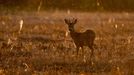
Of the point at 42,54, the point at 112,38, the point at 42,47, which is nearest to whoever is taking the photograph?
the point at 42,54

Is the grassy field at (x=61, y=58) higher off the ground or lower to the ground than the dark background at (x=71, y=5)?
higher

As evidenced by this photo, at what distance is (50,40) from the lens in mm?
25109

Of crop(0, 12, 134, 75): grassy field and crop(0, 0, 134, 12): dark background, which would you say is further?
crop(0, 0, 134, 12): dark background

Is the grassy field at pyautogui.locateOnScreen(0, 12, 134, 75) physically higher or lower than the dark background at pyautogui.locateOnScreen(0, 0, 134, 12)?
higher

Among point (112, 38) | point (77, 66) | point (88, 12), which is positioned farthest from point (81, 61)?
point (88, 12)

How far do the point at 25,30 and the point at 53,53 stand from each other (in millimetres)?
10899

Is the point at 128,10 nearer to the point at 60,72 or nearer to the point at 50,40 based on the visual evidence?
the point at 50,40

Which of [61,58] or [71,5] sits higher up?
[61,58]

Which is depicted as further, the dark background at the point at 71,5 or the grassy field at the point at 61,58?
the dark background at the point at 71,5

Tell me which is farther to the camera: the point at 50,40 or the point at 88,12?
the point at 88,12

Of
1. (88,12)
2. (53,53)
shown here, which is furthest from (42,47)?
(88,12)

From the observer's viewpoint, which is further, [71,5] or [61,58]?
[71,5]

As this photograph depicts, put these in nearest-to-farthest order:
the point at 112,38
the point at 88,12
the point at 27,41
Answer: the point at 27,41, the point at 112,38, the point at 88,12

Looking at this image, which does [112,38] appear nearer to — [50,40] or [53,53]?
[50,40]
